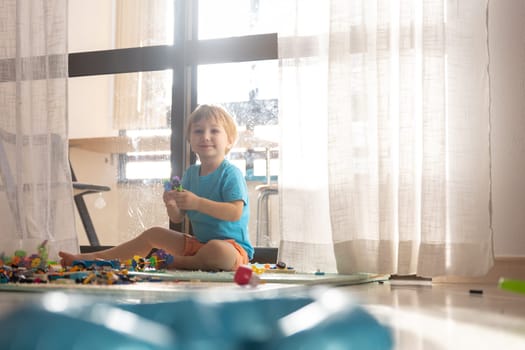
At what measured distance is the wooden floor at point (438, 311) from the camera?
0.78 m

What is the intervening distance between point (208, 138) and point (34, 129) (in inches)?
30.4

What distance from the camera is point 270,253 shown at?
2.64 m

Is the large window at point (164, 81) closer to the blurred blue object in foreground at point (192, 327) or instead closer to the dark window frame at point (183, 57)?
the dark window frame at point (183, 57)

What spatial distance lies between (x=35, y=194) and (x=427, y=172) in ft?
4.94

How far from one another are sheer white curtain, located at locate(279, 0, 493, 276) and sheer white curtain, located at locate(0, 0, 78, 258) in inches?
37.3

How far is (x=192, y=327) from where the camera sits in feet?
1.61

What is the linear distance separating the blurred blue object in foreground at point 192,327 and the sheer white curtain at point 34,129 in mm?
2193

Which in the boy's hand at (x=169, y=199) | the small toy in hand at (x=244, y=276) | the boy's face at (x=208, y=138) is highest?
the boy's face at (x=208, y=138)

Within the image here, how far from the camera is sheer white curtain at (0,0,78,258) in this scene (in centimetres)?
267

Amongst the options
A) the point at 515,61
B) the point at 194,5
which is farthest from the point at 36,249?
the point at 515,61

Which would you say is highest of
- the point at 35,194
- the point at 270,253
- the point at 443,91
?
the point at 443,91

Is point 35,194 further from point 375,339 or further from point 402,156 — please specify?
point 375,339

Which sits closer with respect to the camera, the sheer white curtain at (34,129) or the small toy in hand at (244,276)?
the small toy in hand at (244,276)

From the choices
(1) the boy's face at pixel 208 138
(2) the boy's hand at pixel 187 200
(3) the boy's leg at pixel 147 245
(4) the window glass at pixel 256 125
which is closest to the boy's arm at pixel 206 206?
(2) the boy's hand at pixel 187 200
